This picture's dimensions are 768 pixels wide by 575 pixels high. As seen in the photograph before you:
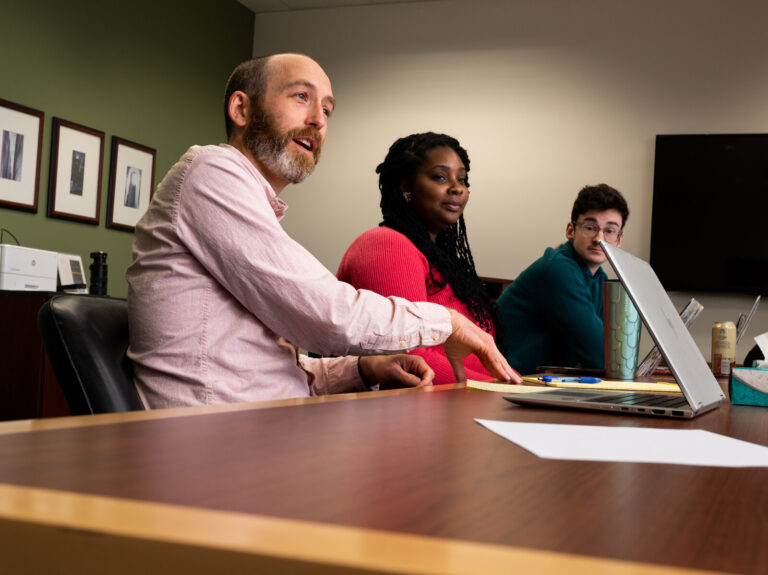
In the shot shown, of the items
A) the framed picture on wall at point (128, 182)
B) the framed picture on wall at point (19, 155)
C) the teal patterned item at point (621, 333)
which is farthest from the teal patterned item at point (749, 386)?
the framed picture on wall at point (128, 182)

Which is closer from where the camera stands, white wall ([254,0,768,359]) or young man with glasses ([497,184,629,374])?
young man with glasses ([497,184,629,374])

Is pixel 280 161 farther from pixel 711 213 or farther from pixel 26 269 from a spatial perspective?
pixel 711 213

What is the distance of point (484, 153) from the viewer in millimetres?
4875

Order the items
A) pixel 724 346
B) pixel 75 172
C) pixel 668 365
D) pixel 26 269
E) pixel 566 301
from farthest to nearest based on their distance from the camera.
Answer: pixel 75 172 < pixel 26 269 < pixel 566 301 < pixel 724 346 < pixel 668 365

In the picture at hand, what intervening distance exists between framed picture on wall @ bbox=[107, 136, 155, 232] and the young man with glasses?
A: 2.42m

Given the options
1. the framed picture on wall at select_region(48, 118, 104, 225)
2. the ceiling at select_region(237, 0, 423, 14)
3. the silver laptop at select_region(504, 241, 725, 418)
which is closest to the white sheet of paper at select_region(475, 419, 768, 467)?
the silver laptop at select_region(504, 241, 725, 418)

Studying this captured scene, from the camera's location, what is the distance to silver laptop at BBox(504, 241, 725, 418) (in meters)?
0.89

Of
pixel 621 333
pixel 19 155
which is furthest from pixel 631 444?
pixel 19 155

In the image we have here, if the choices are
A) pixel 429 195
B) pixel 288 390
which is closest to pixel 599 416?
pixel 288 390

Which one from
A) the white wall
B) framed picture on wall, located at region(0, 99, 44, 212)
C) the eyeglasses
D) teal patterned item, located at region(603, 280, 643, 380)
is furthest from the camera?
the white wall

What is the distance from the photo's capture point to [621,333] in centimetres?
169

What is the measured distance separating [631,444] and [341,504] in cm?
35

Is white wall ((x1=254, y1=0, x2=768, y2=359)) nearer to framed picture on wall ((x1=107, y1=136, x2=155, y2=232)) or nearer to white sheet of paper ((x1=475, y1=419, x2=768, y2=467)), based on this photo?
framed picture on wall ((x1=107, y1=136, x2=155, y2=232))

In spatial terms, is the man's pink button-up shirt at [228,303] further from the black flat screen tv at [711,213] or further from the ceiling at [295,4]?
the ceiling at [295,4]
